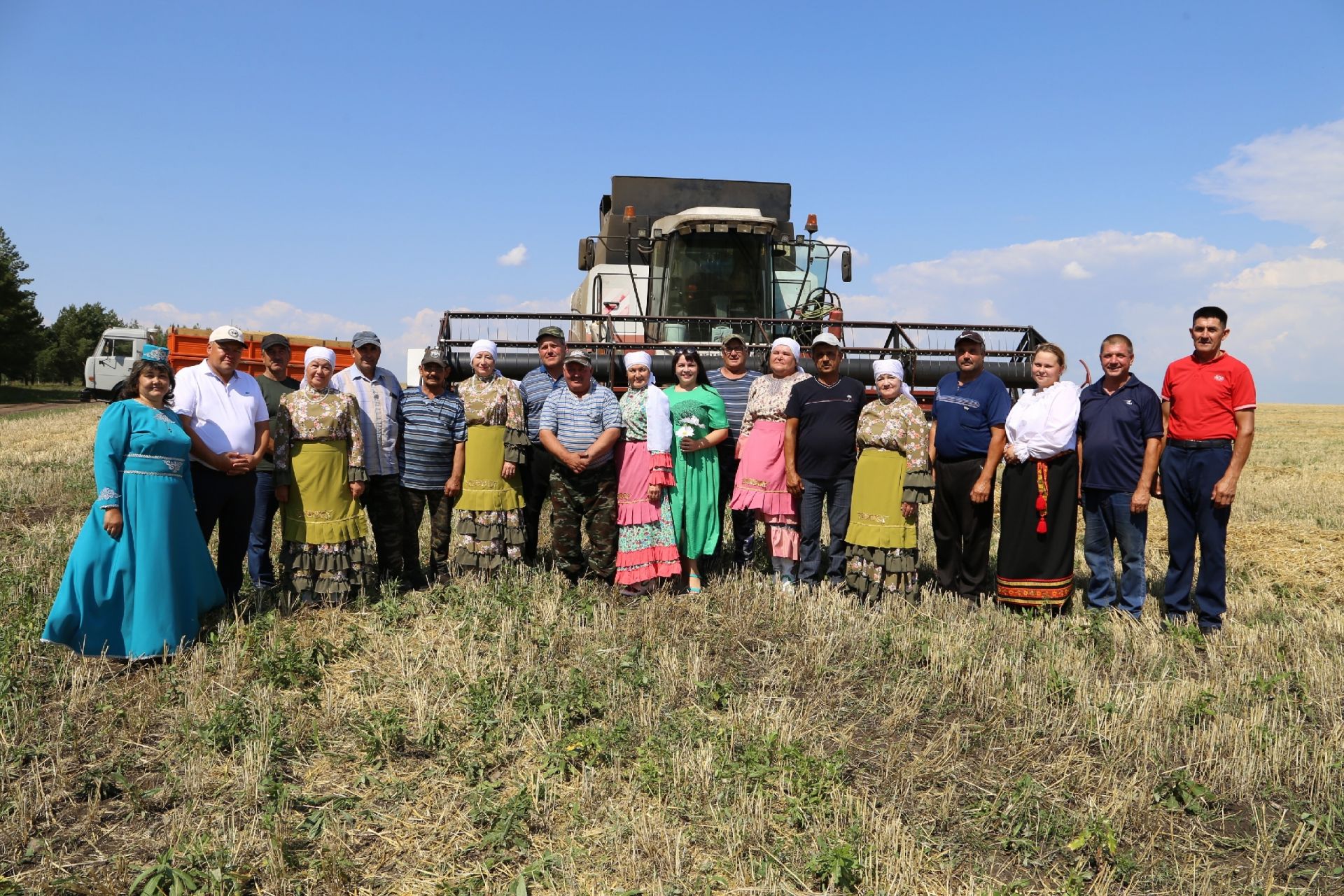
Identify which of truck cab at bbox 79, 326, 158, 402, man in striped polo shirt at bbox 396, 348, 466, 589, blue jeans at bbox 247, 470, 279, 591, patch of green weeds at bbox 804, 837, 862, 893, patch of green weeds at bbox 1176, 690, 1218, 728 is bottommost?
patch of green weeds at bbox 804, 837, 862, 893

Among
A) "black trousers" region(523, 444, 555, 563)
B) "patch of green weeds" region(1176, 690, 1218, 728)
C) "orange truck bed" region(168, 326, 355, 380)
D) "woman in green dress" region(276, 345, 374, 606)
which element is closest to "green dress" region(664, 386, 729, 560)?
"black trousers" region(523, 444, 555, 563)

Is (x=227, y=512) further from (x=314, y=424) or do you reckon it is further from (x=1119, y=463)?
(x=1119, y=463)

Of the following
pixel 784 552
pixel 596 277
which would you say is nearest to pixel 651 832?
pixel 784 552

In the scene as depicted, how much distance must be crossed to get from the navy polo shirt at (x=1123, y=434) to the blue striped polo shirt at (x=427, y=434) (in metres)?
4.24

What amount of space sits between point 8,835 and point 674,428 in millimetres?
4150

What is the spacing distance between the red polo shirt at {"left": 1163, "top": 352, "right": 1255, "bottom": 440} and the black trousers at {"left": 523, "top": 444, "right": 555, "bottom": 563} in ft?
13.8

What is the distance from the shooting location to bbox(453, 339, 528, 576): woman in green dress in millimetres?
6090

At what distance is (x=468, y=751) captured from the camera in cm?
381

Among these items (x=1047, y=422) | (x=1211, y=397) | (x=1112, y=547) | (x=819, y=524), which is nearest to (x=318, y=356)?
(x=819, y=524)

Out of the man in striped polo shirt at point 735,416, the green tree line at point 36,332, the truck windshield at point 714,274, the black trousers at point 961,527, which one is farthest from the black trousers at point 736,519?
the green tree line at point 36,332

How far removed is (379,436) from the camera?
603cm

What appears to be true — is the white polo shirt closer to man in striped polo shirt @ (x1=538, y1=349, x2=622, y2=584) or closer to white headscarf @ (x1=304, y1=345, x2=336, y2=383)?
white headscarf @ (x1=304, y1=345, x2=336, y2=383)

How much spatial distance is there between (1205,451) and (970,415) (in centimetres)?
141

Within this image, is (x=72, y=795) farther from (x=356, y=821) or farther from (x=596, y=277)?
(x=596, y=277)
